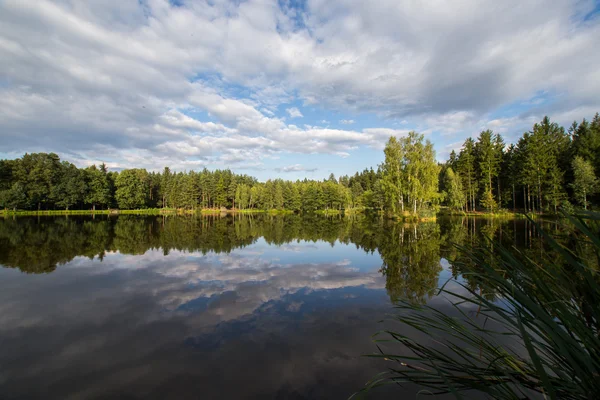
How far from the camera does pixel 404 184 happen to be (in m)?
37.1

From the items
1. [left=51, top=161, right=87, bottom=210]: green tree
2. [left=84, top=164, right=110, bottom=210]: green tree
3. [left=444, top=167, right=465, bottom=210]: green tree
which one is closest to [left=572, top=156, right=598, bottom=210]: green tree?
[left=444, top=167, right=465, bottom=210]: green tree

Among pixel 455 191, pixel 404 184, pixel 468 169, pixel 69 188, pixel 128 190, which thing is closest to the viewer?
pixel 404 184

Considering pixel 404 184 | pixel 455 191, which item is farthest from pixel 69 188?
pixel 455 191

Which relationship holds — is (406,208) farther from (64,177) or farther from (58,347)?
(64,177)

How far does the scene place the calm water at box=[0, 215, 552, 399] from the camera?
4.15 m

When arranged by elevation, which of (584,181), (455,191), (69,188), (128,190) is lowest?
(455,191)

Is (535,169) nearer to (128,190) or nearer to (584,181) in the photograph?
(584,181)

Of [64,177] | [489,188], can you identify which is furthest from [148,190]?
[489,188]

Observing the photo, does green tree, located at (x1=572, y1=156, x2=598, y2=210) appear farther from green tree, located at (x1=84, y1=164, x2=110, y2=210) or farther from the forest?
green tree, located at (x1=84, y1=164, x2=110, y2=210)

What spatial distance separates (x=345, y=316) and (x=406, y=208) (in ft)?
120

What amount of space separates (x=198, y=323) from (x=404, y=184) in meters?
35.4

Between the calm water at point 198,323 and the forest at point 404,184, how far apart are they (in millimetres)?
14561

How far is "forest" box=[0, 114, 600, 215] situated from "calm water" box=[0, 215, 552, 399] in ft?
47.8

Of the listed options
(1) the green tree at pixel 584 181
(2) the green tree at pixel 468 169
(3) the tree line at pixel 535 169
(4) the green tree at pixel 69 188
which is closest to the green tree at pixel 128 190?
(4) the green tree at pixel 69 188
